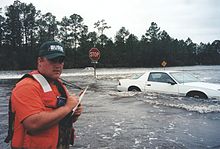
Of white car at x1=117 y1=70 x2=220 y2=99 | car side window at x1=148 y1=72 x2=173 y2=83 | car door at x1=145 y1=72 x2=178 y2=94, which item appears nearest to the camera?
white car at x1=117 y1=70 x2=220 y2=99

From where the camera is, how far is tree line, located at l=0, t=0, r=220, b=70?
83.9 metres

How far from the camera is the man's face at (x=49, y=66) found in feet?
8.21

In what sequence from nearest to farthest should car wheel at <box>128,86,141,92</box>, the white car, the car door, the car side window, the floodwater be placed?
1. the floodwater
2. the white car
3. the car door
4. the car side window
5. car wheel at <box>128,86,141,92</box>

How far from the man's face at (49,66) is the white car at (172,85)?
9020mm

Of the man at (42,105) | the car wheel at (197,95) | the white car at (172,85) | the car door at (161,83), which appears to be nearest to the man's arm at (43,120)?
the man at (42,105)

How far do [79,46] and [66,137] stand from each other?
316ft

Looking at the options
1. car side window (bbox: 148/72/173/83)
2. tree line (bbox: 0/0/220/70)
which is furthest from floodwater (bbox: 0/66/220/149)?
tree line (bbox: 0/0/220/70)

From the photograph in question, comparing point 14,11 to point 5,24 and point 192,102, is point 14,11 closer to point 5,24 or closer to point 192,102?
point 5,24

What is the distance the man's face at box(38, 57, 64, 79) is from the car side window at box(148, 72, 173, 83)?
31.7 ft

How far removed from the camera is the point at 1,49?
82000mm

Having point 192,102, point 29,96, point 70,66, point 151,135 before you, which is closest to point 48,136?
point 29,96

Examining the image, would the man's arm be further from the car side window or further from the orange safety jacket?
the car side window

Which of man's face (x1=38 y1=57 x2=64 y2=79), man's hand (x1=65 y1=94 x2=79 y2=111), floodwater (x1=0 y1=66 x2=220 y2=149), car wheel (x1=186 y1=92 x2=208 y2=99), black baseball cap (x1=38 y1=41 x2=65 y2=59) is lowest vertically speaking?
floodwater (x1=0 y1=66 x2=220 y2=149)

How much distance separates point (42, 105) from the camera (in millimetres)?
2336
